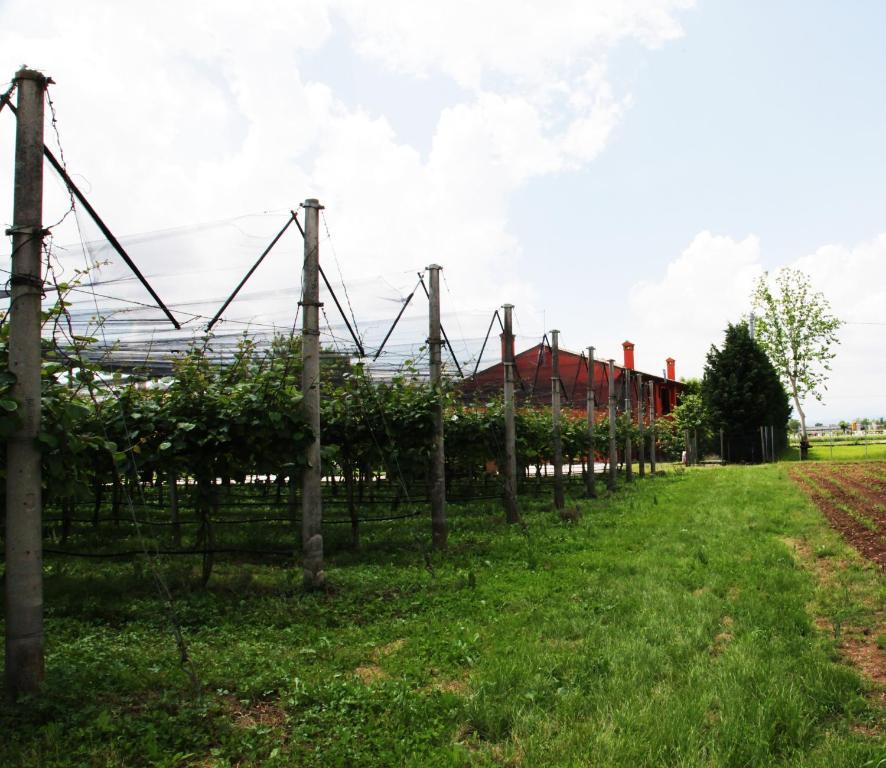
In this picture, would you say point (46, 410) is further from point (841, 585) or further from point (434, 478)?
point (841, 585)

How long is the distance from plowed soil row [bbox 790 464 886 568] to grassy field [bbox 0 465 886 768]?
0.37 metres

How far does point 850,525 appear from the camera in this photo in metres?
11.5

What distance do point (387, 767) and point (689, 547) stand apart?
7029 mm

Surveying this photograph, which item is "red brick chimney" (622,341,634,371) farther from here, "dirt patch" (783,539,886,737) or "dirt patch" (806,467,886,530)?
"dirt patch" (783,539,886,737)

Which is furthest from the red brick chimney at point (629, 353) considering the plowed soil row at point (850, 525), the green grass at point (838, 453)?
the plowed soil row at point (850, 525)

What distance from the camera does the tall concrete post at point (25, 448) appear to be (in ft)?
13.6

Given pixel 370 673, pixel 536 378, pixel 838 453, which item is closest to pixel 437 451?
pixel 370 673

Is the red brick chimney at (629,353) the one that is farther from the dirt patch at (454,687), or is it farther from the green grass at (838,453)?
the dirt patch at (454,687)

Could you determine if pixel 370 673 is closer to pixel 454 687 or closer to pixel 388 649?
pixel 388 649

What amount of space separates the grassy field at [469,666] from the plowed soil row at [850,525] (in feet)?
1.23

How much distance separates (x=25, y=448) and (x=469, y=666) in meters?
3.14

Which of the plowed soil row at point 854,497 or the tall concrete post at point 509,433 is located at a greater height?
the tall concrete post at point 509,433

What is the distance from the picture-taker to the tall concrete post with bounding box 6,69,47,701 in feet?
13.6

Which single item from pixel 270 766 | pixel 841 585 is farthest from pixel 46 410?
pixel 841 585
